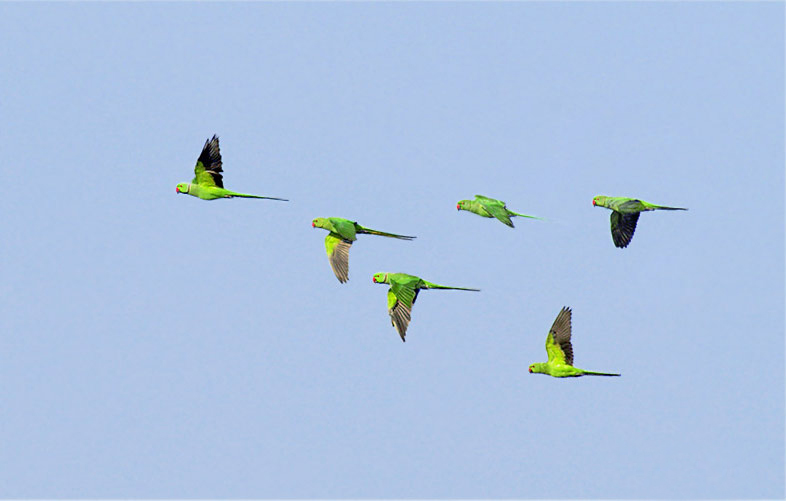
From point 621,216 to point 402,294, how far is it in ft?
36.7

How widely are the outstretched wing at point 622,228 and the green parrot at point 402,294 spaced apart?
Answer: 9615 millimetres

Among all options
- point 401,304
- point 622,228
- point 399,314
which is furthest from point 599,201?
point 399,314

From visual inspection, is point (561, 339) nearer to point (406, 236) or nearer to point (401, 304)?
point (401, 304)

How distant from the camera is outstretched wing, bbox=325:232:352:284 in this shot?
50.8m

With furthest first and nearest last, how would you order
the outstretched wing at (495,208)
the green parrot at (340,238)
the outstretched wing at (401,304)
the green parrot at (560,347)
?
1. the outstretched wing at (495,208)
2. the green parrot at (340,238)
3. the green parrot at (560,347)
4. the outstretched wing at (401,304)

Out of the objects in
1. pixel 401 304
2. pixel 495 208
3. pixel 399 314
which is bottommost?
pixel 399 314

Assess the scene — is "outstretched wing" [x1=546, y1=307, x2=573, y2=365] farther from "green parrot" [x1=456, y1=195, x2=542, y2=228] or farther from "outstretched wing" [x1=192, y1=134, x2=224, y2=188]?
"outstretched wing" [x1=192, y1=134, x2=224, y2=188]

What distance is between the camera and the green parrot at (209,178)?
165 ft

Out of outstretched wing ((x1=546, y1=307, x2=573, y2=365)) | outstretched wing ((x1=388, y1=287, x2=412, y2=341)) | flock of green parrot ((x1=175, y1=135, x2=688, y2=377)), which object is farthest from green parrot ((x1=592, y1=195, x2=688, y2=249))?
outstretched wing ((x1=388, y1=287, x2=412, y2=341))

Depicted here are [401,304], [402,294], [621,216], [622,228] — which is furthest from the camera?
[622,228]

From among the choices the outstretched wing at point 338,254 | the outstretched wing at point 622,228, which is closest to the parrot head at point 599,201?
the outstretched wing at point 622,228

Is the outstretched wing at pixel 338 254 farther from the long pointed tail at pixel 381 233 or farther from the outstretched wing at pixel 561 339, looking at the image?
the outstretched wing at pixel 561 339

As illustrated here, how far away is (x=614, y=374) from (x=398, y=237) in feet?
33.8

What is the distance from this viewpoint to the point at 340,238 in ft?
170
